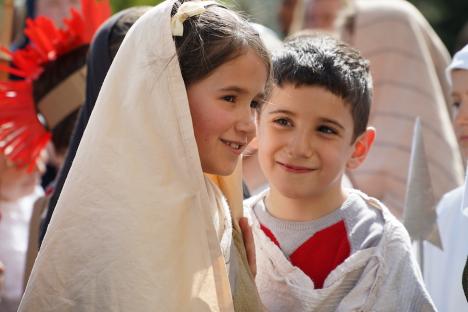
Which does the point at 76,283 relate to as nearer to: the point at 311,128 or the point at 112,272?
the point at 112,272

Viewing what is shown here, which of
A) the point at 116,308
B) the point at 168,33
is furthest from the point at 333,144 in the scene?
the point at 116,308

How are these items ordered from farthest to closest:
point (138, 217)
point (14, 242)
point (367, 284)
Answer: point (14, 242), point (367, 284), point (138, 217)

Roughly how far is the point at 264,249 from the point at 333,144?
0.41m

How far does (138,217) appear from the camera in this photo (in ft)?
8.84

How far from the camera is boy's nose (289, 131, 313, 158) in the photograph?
3256 millimetres

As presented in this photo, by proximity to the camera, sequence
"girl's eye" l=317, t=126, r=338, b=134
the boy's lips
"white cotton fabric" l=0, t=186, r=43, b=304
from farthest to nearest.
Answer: "white cotton fabric" l=0, t=186, r=43, b=304 → "girl's eye" l=317, t=126, r=338, b=134 → the boy's lips

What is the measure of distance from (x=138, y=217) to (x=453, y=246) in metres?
1.63

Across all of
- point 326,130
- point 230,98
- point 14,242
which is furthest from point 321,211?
point 14,242

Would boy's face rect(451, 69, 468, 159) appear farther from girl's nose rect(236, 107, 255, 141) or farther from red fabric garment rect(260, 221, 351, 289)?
girl's nose rect(236, 107, 255, 141)

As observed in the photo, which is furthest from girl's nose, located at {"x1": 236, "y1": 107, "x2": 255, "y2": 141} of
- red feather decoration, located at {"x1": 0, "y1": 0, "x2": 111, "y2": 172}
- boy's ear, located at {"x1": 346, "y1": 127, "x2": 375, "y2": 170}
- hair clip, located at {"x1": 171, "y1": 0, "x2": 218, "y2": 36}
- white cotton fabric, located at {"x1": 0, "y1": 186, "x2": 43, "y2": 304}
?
white cotton fabric, located at {"x1": 0, "y1": 186, "x2": 43, "y2": 304}

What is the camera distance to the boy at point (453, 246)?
3.79 m

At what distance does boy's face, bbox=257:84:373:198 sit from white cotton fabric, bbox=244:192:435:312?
0.24m

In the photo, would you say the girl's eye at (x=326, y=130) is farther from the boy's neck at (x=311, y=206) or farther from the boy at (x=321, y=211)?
the boy's neck at (x=311, y=206)

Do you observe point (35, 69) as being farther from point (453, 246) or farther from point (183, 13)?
point (453, 246)
